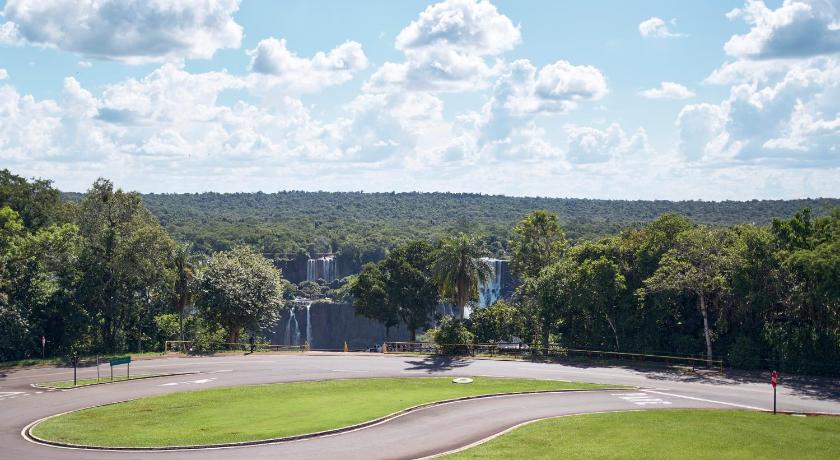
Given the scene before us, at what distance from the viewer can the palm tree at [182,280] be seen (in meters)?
61.5

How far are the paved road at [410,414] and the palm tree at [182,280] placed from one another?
8.72m

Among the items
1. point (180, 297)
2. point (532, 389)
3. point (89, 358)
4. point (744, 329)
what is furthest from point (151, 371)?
point (744, 329)

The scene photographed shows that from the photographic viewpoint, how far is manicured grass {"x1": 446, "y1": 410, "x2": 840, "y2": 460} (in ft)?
85.9

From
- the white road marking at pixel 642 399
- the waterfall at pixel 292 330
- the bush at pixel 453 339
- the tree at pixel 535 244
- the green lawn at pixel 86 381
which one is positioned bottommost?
the waterfall at pixel 292 330

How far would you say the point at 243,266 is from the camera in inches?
2569

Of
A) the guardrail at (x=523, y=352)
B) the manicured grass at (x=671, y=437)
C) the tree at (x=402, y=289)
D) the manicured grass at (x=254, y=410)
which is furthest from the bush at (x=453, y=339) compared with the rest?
the manicured grass at (x=671, y=437)

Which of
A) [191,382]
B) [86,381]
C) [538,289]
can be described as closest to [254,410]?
[191,382]

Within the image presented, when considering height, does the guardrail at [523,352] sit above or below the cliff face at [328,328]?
above

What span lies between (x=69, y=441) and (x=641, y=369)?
34.8 metres

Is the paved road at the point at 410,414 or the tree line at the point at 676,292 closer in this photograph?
the paved road at the point at 410,414

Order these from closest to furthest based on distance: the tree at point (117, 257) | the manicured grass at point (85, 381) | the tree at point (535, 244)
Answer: the manicured grass at point (85, 381)
the tree at point (117, 257)
the tree at point (535, 244)

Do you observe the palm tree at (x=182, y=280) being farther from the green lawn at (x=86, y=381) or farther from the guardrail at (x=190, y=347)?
the green lawn at (x=86, y=381)

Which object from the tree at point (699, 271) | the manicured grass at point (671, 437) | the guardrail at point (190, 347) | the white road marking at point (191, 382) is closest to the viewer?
the manicured grass at point (671, 437)

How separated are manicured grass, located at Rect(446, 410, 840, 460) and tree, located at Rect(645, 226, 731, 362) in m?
15.6
